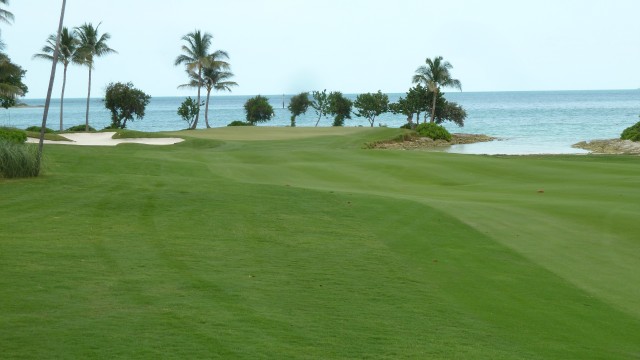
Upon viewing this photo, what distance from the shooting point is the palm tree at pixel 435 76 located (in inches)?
3113

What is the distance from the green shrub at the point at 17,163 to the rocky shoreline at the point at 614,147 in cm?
4554

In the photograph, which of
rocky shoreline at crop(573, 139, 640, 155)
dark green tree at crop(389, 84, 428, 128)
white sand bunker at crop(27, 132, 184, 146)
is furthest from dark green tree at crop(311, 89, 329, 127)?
white sand bunker at crop(27, 132, 184, 146)

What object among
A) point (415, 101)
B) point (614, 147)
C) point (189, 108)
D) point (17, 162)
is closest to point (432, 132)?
point (415, 101)

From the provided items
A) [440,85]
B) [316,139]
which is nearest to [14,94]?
[316,139]

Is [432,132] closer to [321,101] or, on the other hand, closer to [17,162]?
[321,101]

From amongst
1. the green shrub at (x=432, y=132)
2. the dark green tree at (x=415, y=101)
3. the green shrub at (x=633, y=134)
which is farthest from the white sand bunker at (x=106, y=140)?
the dark green tree at (x=415, y=101)

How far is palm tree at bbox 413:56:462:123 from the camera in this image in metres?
79.1

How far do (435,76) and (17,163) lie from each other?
6499 cm

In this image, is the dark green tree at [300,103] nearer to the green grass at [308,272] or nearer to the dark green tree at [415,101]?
the dark green tree at [415,101]

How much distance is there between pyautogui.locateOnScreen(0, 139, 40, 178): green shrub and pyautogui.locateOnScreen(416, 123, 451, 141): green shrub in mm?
53471

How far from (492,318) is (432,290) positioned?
3.76 ft

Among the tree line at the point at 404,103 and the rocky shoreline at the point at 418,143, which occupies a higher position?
the tree line at the point at 404,103

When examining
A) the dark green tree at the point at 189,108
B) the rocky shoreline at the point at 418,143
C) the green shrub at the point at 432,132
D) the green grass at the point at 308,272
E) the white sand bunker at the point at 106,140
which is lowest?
the green grass at the point at 308,272

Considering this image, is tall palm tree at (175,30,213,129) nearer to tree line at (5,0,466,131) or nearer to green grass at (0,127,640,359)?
tree line at (5,0,466,131)
